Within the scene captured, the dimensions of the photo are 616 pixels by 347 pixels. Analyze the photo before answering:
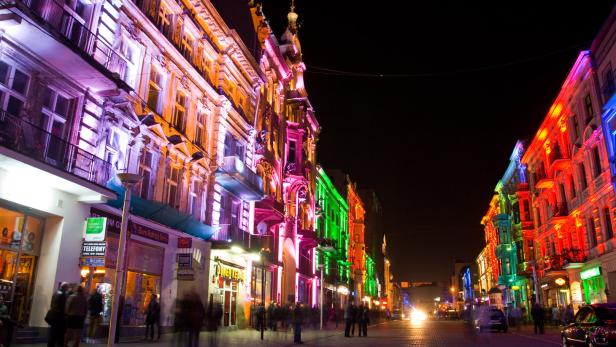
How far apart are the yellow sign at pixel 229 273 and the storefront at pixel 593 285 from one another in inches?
845

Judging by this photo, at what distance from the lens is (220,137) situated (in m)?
27.7

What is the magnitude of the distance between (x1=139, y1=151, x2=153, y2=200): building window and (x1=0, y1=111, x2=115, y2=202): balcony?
2.89m

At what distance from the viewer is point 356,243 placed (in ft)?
247

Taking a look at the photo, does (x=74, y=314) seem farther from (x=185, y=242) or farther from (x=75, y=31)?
(x=185, y=242)

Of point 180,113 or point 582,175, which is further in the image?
point 582,175

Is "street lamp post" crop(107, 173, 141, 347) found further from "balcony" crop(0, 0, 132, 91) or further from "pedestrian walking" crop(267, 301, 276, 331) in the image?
"pedestrian walking" crop(267, 301, 276, 331)

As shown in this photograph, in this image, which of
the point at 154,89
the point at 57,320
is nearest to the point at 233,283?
the point at 154,89

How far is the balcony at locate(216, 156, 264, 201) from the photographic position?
2725 centimetres

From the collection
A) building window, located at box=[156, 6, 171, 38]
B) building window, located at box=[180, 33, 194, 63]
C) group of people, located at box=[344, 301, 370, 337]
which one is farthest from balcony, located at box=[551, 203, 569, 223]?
building window, located at box=[156, 6, 171, 38]

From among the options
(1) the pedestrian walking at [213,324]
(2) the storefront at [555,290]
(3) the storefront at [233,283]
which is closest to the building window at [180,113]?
(3) the storefront at [233,283]

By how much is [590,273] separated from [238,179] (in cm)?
2328

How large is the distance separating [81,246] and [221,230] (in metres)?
10.8

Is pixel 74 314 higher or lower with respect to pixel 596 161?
lower

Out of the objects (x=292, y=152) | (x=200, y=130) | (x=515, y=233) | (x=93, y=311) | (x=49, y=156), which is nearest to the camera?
(x=49, y=156)
